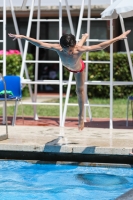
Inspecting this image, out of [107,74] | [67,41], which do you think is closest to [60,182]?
[67,41]

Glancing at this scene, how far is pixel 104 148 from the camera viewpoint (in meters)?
8.85

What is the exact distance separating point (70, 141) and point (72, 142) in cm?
10

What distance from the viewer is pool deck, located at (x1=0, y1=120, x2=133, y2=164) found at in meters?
8.88

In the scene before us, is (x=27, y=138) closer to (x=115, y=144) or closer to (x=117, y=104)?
(x=115, y=144)

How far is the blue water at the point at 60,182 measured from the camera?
25.7ft

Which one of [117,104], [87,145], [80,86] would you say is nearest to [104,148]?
[87,145]

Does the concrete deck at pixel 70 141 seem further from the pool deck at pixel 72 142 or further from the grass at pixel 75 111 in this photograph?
the grass at pixel 75 111

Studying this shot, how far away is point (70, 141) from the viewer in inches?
375

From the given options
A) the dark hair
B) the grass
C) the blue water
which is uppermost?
the dark hair

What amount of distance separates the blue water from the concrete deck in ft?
0.91

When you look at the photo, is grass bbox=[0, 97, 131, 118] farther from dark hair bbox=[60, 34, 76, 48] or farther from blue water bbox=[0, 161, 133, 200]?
dark hair bbox=[60, 34, 76, 48]

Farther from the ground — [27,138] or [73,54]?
[73,54]

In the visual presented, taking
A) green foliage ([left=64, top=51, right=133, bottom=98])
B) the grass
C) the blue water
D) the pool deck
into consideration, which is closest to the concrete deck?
the pool deck

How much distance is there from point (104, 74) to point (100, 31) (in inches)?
155
